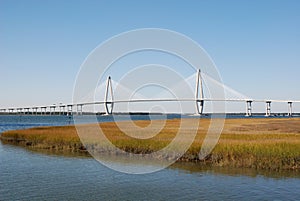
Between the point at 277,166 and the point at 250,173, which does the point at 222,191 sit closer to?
the point at 250,173

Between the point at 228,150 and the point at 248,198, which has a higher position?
the point at 228,150

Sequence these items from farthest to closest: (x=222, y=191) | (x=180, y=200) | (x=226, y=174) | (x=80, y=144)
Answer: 1. (x=80, y=144)
2. (x=226, y=174)
3. (x=222, y=191)
4. (x=180, y=200)

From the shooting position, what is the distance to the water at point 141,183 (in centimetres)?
2206

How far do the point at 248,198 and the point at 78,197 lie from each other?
Answer: 10.1 m

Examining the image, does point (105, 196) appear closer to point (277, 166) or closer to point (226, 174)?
point (226, 174)

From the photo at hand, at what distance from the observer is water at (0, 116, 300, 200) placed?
2206 cm

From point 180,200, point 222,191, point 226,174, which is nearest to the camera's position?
point 180,200

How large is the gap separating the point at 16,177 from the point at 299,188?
19.7 metres

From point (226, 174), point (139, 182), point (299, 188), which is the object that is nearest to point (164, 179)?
point (139, 182)

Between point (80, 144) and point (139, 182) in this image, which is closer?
point (139, 182)

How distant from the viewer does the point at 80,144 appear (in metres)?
44.2

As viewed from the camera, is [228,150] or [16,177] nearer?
[16,177]

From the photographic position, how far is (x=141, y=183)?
1015 inches

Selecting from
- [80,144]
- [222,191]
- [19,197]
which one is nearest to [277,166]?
[222,191]
